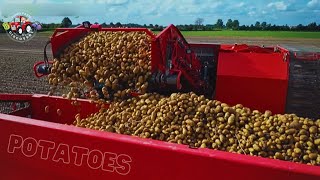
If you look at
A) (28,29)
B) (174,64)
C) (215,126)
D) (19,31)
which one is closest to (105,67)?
(174,64)

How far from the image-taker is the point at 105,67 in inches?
157

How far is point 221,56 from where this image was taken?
477 centimetres

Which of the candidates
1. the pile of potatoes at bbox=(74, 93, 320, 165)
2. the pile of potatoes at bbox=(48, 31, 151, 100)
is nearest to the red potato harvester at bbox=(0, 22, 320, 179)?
the pile of potatoes at bbox=(48, 31, 151, 100)

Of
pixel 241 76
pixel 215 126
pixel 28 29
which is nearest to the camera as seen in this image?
pixel 215 126

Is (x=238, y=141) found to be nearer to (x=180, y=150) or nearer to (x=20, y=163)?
(x=180, y=150)

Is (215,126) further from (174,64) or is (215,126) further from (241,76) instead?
(241,76)

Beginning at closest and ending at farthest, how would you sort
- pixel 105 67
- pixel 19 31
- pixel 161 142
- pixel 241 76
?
pixel 161 142
pixel 105 67
pixel 241 76
pixel 19 31

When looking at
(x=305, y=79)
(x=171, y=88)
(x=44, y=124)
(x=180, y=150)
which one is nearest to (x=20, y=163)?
(x=44, y=124)

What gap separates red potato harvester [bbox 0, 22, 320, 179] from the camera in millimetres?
2539

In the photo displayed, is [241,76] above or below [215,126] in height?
above

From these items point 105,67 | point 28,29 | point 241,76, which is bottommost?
point 28,29

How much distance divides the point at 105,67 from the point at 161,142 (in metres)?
1.56

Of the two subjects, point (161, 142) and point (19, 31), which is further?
point (19, 31)

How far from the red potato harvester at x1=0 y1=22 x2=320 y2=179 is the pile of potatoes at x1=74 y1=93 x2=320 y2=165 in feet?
1.44
